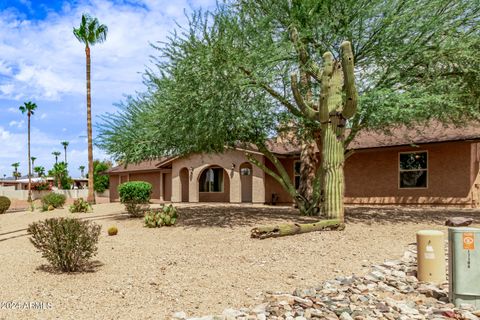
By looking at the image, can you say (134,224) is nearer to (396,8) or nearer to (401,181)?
(396,8)

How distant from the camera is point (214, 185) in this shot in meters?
30.5

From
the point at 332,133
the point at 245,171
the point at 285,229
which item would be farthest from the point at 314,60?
the point at 245,171

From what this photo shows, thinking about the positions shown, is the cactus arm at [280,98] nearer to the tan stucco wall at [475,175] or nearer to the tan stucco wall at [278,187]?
the tan stucco wall at [475,175]

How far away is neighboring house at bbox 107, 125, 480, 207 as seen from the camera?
757 inches

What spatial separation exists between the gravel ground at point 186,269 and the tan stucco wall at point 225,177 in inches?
529

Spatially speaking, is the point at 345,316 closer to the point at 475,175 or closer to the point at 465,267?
the point at 465,267

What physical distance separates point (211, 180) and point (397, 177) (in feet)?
44.8

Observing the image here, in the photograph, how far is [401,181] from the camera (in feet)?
70.0

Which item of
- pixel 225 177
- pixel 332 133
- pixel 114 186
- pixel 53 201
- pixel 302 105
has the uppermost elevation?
pixel 302 105

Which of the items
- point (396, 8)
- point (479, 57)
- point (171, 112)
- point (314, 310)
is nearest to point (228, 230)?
point (171, 112)

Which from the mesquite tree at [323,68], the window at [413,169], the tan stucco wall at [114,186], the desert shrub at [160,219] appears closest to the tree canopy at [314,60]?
the mesquite tree at [323,68]

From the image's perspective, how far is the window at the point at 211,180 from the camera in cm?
3022

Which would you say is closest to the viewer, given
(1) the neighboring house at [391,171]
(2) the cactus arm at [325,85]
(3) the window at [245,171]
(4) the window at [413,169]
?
(2) the cactus arm at [325,85]

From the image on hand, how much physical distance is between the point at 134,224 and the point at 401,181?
44.6 ft
